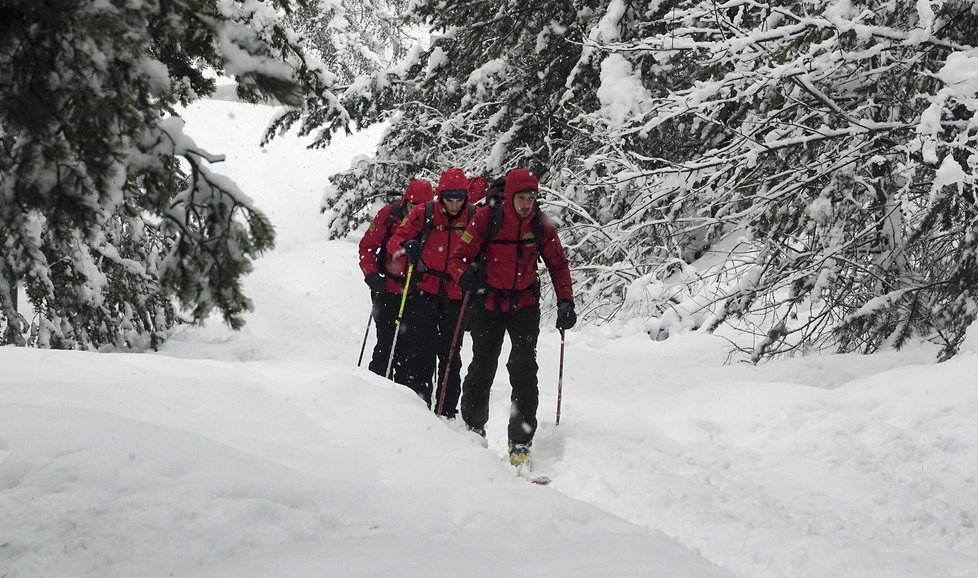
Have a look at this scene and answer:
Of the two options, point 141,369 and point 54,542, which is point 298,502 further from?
point 141,369

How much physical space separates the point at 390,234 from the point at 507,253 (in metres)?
2.38

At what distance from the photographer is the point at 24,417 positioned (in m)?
4.19

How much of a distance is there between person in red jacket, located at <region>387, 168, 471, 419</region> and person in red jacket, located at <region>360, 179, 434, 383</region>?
26cm

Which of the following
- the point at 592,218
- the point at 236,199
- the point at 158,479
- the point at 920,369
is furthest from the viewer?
the point at 592,218

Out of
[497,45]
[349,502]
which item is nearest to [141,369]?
[349,502]

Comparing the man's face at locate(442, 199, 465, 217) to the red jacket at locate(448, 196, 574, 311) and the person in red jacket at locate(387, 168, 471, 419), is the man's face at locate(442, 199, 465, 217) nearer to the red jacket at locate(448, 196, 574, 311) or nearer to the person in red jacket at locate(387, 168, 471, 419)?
the person in red jacket at locate(387, 168, 471, 419)

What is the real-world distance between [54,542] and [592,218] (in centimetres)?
892

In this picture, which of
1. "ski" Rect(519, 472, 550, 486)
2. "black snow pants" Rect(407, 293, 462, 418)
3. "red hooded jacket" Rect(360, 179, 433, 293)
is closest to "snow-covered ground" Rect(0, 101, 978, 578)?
"ski" Rect(519, 472, 550, 486)

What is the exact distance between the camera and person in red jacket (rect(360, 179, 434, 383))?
322 inches

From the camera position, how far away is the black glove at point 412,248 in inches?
297

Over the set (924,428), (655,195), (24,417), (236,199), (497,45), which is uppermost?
(497,45)

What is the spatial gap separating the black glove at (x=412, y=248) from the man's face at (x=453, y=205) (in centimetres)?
42

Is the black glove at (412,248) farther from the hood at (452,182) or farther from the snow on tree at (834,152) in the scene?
the snow on tree at (834,152)

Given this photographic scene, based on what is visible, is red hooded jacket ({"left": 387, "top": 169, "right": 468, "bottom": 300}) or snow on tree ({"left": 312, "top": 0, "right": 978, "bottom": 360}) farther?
red hooded jacket ({"left": 387, "top": 169, "right": 468, "bottom": 300})
